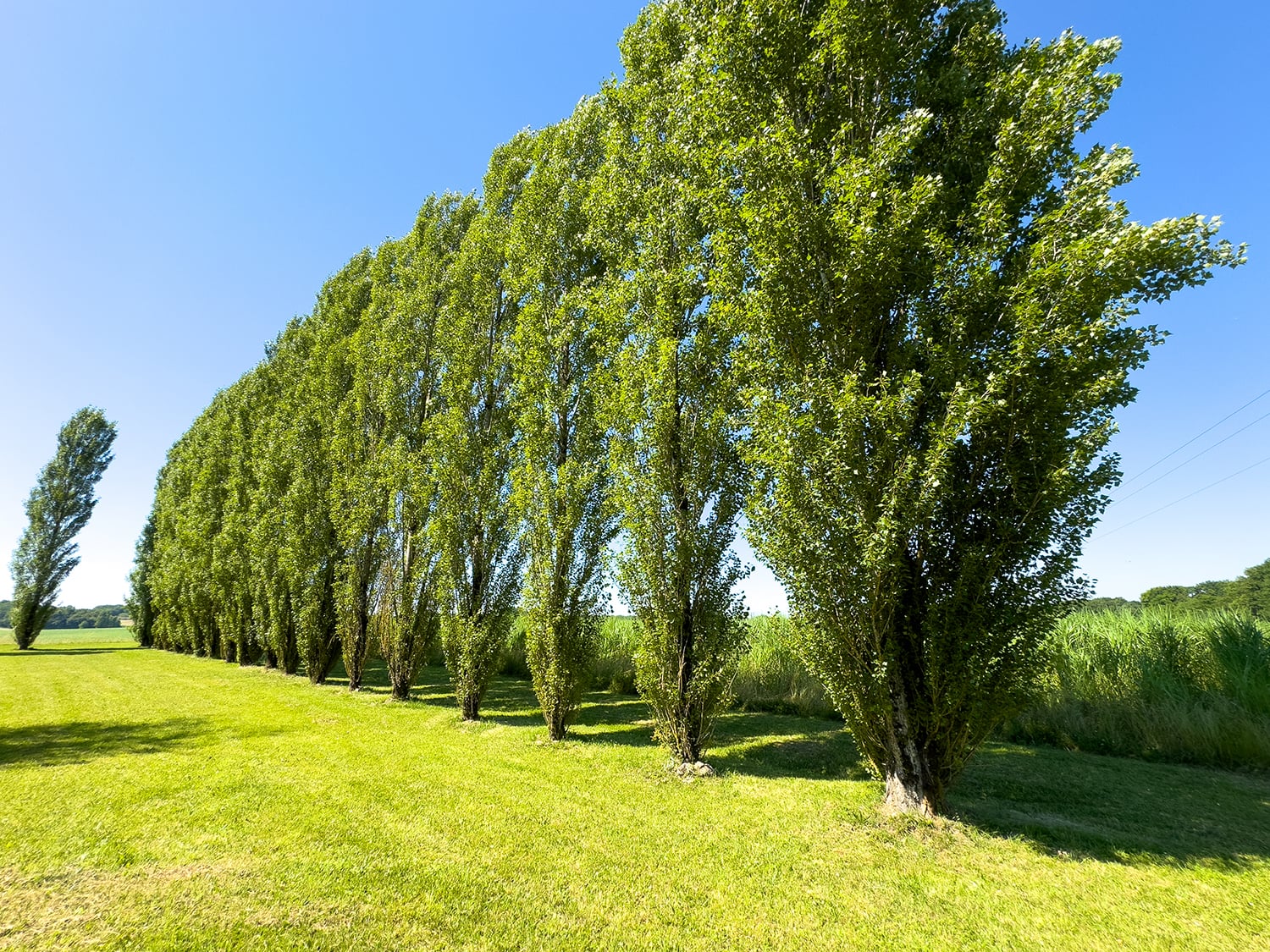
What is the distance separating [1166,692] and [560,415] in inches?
595

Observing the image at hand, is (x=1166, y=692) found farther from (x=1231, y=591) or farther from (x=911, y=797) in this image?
(x=1231, y=591)

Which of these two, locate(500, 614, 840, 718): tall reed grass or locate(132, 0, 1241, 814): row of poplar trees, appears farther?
locate(500, 614, 840, 718): tall reed grass

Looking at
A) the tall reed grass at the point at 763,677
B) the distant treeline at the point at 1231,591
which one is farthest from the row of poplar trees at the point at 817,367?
the distant treeline at the point at 1231,591

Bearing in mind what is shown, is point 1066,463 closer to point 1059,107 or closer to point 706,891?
point 1059,107

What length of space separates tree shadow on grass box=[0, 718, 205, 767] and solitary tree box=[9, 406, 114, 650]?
42.0 m

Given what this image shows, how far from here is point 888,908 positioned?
4.75 metres

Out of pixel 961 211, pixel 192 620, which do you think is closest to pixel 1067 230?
pixel 961 211

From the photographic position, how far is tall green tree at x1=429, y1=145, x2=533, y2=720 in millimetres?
13164

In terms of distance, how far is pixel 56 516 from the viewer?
4091 cm

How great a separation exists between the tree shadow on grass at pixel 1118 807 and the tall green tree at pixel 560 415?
725 cm

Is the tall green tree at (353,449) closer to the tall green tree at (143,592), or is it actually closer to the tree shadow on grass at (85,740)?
the tree shadow on grass at (85,740)

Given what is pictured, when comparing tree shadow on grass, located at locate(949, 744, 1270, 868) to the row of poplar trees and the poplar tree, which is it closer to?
the row of poplar trees

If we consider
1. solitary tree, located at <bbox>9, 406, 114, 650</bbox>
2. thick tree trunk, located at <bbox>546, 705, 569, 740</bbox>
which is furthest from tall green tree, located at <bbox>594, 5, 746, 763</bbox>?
solitary tree, located at <bbox>9, 406, 114, 650</bbox>

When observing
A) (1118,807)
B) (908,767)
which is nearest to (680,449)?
(908,767)
